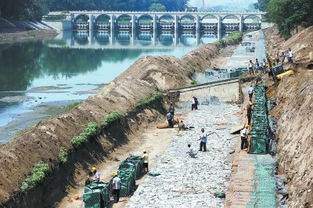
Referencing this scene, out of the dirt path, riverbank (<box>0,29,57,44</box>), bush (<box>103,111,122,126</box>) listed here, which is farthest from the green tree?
riverbank (<box>0,29,57,44</box>)

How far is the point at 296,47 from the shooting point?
69.0 metres

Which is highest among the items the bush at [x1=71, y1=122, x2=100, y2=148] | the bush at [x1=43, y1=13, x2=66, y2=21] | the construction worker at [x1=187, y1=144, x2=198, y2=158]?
the bush at [x1=43, y1=13, x2=66, y2=21]

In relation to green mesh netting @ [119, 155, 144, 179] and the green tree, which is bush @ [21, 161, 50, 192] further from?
the green tree

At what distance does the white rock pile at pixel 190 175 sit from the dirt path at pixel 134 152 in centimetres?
71

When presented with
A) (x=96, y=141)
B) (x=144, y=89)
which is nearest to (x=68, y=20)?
(x=144, y=89)

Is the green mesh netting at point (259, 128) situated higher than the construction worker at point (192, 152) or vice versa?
the green mesh netting at point (259, 128)

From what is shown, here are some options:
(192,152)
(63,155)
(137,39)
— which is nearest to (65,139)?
(63,155)

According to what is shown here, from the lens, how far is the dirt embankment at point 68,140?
24969mm

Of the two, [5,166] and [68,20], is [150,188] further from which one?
[68,20]

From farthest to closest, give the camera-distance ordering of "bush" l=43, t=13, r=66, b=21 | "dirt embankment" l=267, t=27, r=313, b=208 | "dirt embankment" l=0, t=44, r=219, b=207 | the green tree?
"bush" l=43, t=13, r=66, b=21 < the green tree < "dirt embankment" l=0, t=44, r=219, b=207 < "dirt embankment" l=267, t=27, r=313, b=208

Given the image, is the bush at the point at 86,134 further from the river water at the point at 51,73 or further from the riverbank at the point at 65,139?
the river water at the point at 51,73

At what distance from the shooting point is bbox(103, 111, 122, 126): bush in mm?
36500

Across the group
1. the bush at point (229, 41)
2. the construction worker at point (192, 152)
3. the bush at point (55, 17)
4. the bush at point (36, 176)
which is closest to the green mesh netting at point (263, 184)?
the construction worker at point (192, 152)

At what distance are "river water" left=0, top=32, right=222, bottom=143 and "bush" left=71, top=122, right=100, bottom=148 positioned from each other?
31.1 feet
